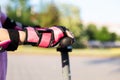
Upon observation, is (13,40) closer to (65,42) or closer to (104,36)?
(65,42)

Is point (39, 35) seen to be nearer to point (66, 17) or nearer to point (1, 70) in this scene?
point (1, 70)

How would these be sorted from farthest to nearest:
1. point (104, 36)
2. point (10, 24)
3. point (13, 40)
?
point (104, 36) < point (10, 24) < point (13, 40)

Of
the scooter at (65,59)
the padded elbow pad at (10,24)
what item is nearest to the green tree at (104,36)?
the padded elbow pad at (10,24)

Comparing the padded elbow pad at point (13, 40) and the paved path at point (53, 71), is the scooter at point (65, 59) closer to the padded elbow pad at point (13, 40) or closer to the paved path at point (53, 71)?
the padded elbow pad at point (13, 40)

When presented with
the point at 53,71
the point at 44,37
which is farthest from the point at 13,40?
the point at 53,71

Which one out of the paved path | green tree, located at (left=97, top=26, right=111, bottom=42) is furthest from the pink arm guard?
green tree, located at (left=97, top=26, right=111, bottom=42)

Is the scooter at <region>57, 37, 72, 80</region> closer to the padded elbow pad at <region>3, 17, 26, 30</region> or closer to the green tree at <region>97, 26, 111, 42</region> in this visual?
the padded elbow pad at <region>3, 17, 26, 30</region>

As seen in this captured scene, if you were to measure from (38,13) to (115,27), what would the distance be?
39.1 meters

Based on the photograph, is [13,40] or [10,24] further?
[10,24]

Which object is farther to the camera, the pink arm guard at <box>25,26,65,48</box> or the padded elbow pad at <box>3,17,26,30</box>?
the padded elbow pad at <box>3,17,26,30</box>

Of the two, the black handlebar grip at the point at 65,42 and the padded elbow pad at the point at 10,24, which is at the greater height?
the black handlebar grip at the point at 65,42

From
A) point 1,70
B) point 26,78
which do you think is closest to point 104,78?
point 26,78

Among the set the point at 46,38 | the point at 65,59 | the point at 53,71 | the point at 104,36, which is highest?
the point at 46,38

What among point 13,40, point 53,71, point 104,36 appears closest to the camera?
point 13,40
